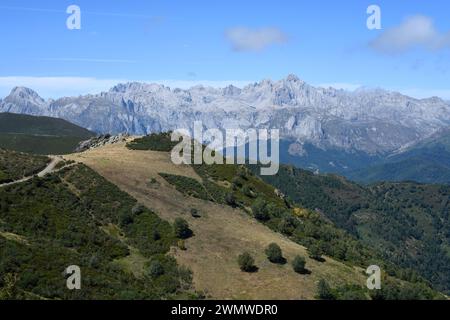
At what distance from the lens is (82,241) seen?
271 feet

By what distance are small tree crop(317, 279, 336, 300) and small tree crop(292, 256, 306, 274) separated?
645 cm

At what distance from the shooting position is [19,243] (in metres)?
71.1

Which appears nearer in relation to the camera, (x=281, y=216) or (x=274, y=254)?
(x=274, y=254)

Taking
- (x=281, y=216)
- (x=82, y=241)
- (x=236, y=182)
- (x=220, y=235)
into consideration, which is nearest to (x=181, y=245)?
(x=220, y=235)

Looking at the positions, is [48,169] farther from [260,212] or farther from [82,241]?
[260,212]

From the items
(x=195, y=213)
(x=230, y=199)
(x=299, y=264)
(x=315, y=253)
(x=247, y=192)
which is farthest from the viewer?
(x=247, y=192)

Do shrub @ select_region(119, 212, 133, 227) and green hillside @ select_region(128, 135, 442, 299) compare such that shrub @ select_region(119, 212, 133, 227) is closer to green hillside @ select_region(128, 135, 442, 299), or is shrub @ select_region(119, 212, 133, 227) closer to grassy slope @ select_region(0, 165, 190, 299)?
grassy slope @ select_region(0, 165, 190, 299)

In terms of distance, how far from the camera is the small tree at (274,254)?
85.3 metres

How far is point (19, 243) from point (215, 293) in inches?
1071

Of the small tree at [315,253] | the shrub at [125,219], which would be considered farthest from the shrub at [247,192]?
the shrub at [125,219]

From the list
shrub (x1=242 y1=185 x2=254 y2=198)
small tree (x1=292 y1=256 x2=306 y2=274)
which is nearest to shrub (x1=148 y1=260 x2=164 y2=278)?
small tree (x1=292 y1=256 x2=306 y2=274)

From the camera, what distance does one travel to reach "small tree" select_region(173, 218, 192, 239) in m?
90.1

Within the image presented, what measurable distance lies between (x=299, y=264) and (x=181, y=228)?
20725mm
